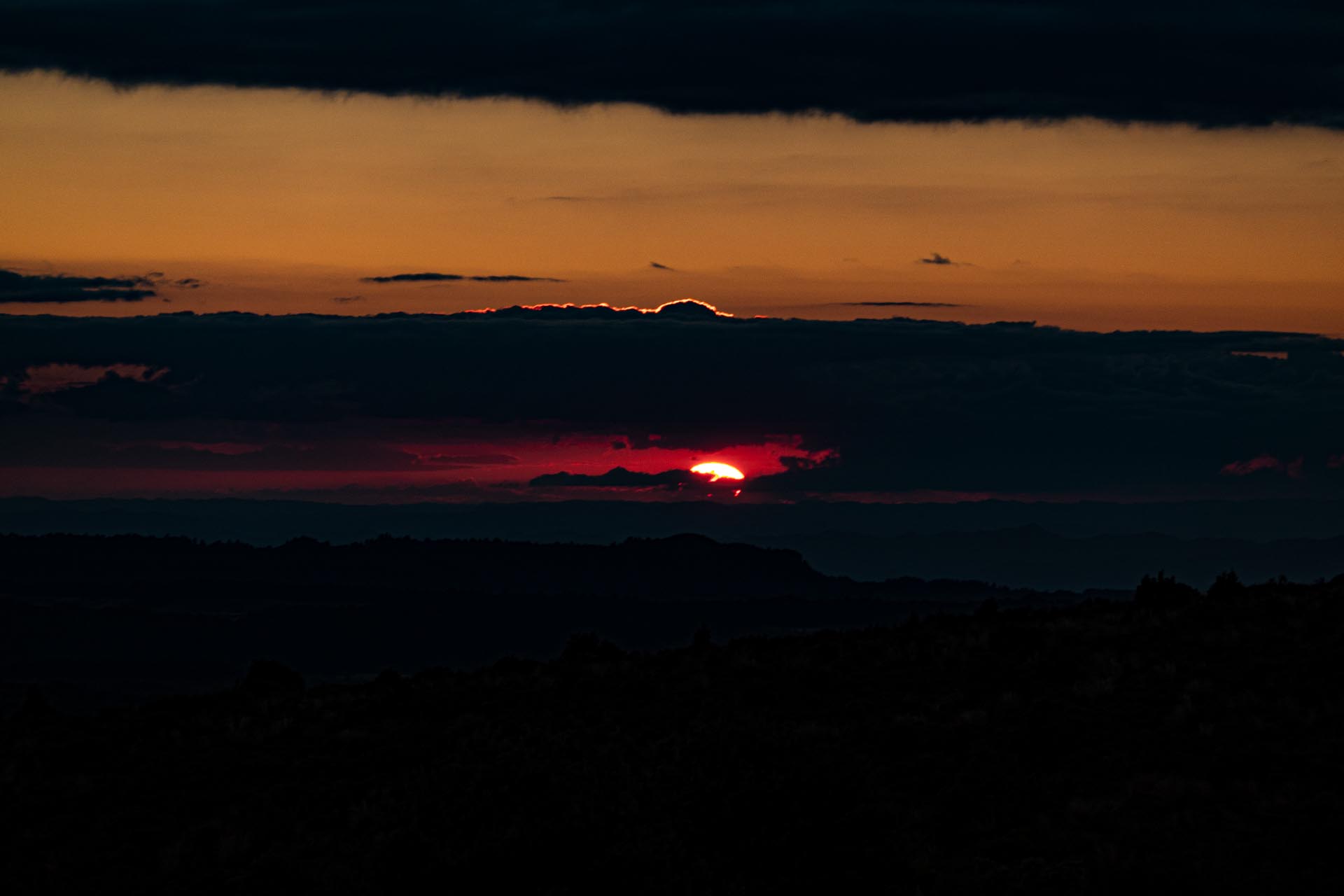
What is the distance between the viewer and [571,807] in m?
23.5

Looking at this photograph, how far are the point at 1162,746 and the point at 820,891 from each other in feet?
30.6

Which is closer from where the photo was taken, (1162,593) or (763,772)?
(763,772)

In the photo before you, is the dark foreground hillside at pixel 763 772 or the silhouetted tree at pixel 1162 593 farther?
the silhouetted tree at pixel 1162 593

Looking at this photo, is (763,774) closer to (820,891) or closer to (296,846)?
(820,891)

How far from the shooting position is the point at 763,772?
80.3 feet

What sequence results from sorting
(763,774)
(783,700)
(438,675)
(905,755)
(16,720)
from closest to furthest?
1. (763,774)
2. (905,755)
3. (783,700)
4. (16,720)
5. (438,675)

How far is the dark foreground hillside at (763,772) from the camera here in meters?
23.3

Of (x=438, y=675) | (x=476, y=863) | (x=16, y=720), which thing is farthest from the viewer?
(x=438, y=675)

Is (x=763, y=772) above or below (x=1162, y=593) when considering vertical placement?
above

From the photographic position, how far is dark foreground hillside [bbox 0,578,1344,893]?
23.3 metres

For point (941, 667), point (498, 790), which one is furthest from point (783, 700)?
point (498, 790)

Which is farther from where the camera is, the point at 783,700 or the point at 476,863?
the point at 783,700

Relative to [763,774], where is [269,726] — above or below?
below

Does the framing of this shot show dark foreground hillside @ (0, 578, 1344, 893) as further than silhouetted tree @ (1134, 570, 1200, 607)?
No
